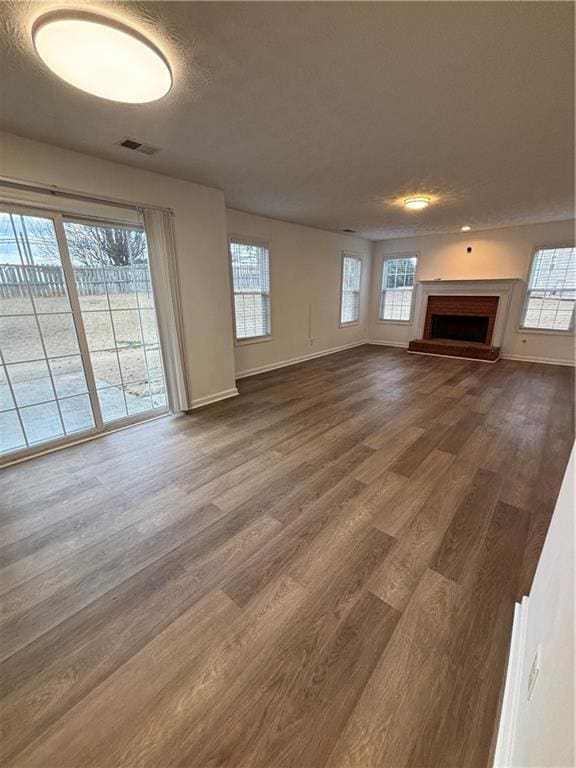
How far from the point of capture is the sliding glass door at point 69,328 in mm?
2471

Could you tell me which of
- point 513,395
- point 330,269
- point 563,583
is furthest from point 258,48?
point 330,269

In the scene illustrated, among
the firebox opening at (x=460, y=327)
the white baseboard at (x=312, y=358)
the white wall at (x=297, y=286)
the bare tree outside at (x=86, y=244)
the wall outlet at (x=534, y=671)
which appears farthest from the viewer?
the firebox opening at (x=460, y=327)

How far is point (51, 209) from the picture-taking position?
2.51m

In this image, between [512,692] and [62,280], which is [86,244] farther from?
[512,692]

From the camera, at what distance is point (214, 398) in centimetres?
401

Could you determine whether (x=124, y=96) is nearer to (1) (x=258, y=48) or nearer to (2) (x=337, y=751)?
(1) (x=258, y=48)

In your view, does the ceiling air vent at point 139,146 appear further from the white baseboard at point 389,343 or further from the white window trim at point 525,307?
the white window trim at point 525,307

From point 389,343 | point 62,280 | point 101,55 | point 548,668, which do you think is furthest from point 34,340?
point 389,343

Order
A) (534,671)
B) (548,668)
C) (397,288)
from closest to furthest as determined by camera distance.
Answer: (548,668) < (534,671) < (397,288)

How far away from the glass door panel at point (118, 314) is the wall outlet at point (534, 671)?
349 cm

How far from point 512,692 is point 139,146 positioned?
3.83 metres

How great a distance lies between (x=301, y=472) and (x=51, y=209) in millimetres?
2980

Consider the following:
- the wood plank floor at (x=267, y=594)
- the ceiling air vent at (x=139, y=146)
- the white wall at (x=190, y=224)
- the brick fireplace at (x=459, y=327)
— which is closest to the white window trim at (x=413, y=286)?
the brick fireplace at (x=459, y=327)

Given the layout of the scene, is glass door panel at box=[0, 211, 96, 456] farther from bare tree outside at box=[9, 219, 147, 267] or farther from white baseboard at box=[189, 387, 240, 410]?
white baseboard at box=[189, 387, 240, 410]
